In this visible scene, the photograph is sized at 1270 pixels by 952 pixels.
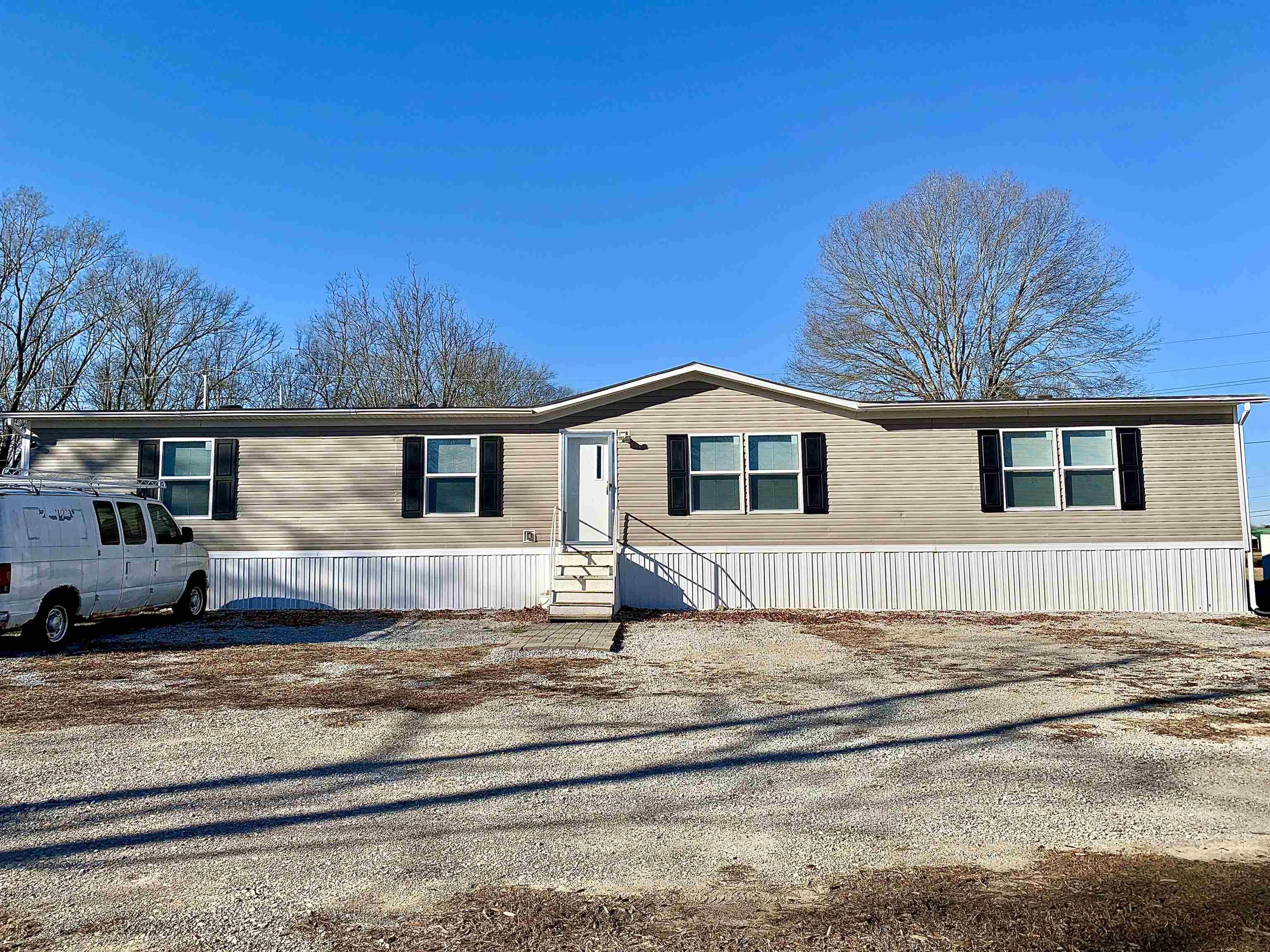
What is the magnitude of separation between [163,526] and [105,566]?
5.02ft

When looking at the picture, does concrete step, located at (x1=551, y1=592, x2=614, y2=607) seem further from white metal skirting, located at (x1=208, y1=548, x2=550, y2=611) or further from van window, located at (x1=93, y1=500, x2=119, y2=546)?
van window, located at (x1=93, y1=500, x2=119, y2=546)

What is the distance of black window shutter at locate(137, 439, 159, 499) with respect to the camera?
14430 millimetres

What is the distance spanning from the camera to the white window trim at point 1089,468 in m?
14.4

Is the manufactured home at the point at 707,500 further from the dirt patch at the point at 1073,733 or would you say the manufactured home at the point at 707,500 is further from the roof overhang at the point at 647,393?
the dirt patch at the point at 1073,733

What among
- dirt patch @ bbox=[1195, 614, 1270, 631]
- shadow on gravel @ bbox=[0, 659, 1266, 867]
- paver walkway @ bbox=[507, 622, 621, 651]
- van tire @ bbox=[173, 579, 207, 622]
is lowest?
shadow on gravel @ bbox=[0, 659, 1266, 867]

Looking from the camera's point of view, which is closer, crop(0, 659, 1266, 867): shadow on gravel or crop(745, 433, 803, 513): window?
crop(0, 659, 1266, 867): shadow on gravel

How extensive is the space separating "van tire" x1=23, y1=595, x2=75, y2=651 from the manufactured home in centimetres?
430

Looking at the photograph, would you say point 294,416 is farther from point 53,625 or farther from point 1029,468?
point 1029,468

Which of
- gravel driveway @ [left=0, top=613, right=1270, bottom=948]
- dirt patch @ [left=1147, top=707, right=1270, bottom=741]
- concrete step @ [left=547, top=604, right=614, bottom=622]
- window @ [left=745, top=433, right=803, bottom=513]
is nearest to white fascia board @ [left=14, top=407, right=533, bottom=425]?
concrete step @ [left=547, top=604, right=614, bottom=622]

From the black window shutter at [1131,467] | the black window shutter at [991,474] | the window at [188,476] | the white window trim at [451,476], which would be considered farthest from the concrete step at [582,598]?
the black window shutter at [1131,467]

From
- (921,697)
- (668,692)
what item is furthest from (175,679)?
(921,697)

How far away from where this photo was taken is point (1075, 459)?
14445 millimetres

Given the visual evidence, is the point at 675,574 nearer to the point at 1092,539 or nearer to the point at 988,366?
the point at 1092,539

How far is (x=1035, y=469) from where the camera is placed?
14.5 meters
